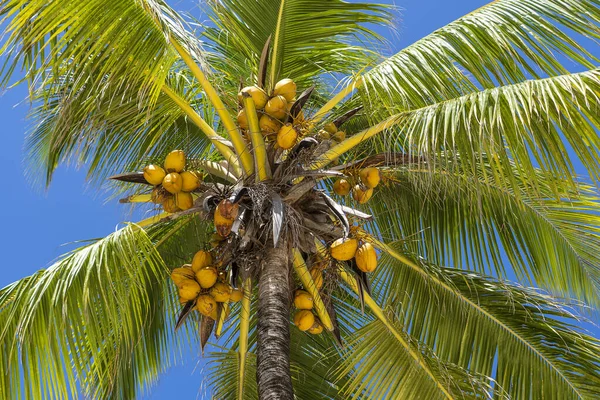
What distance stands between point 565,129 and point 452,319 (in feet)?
7.91

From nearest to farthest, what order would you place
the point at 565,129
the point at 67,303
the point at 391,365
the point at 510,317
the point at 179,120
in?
the point at 565,129
the point at 67,303
the point at 391,365
the point at 510,317
the point at 179,120

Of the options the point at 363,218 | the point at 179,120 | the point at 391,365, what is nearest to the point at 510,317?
the point at 391,365

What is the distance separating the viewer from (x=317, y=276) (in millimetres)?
5238

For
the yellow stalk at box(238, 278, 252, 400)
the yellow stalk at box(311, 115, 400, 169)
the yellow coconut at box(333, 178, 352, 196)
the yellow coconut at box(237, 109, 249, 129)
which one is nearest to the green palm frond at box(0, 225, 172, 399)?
the yellow stalk at box(238, 278, 252, 400)

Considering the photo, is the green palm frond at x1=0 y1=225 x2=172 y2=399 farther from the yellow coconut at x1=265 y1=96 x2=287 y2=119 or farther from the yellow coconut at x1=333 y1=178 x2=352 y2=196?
the yellow coconut at x1=333 y1=178 x2=352 y2=196

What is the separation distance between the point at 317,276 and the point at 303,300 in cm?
19

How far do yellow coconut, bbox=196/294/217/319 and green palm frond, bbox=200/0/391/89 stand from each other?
2128mm

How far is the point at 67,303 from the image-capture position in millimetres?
4660

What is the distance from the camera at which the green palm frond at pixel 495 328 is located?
5730 mm

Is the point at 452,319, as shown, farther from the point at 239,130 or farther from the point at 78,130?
the point at 78,130

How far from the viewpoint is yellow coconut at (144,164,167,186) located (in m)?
4.91

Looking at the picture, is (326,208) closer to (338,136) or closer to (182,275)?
(338,136)

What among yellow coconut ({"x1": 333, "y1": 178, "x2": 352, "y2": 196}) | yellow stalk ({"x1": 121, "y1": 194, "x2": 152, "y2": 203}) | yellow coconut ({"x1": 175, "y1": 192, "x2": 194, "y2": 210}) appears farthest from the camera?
yellow stalk ({"x1": 121, "y1": 194, "x2": 152, "y2": 203})

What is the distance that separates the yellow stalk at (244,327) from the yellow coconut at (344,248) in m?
0.73
